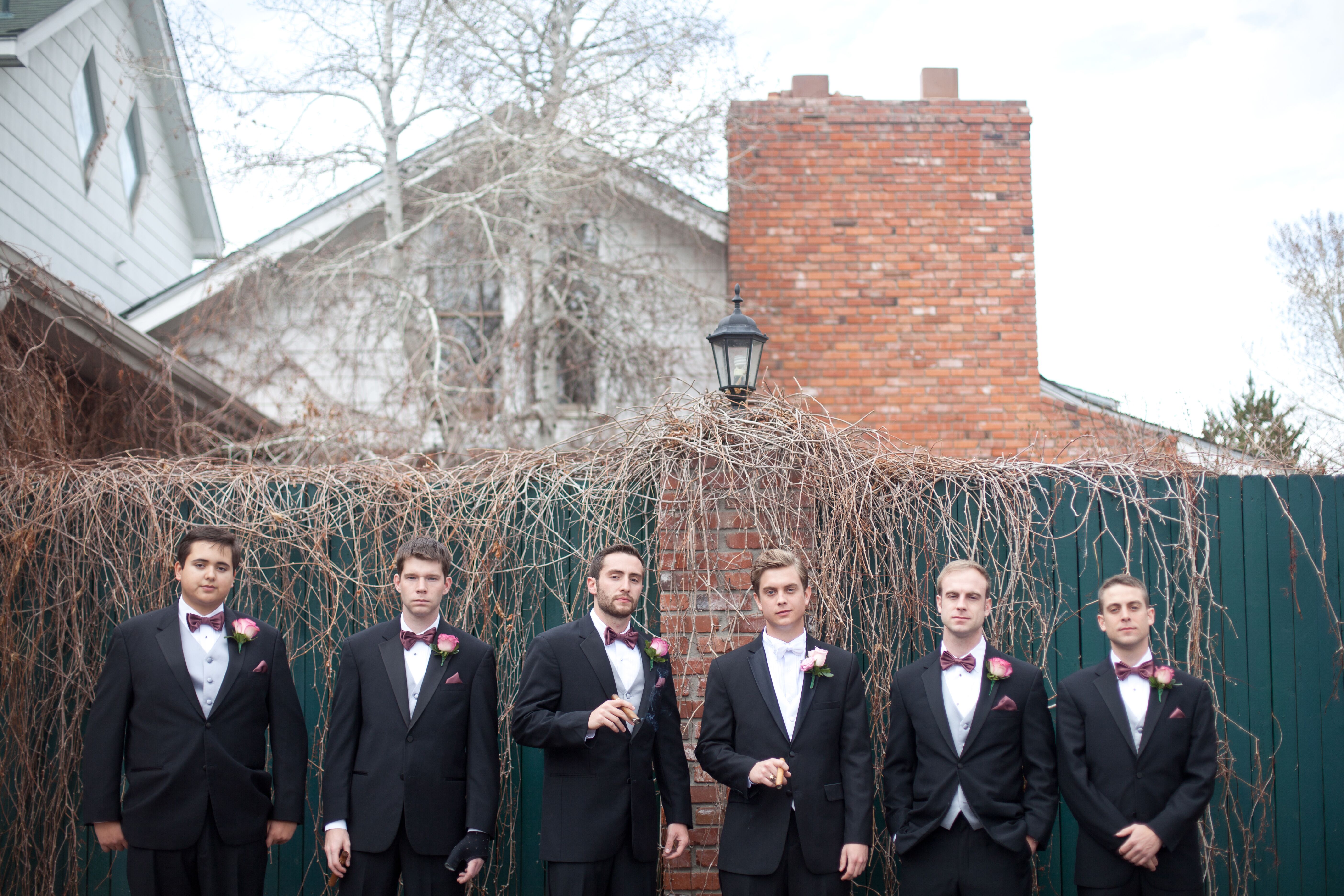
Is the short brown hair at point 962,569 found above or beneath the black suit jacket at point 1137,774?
above

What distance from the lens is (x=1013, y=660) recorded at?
→ 135 inches

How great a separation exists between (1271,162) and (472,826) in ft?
49.1

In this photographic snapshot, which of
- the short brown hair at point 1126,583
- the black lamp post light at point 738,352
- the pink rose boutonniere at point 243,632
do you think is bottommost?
the pink rose boutonniere at point 243,632

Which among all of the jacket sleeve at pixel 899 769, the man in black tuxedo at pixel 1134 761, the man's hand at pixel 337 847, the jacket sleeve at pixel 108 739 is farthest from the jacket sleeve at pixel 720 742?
the jacket sleeve at pixel 108 739

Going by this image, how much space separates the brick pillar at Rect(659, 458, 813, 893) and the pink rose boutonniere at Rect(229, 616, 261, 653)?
1.74m

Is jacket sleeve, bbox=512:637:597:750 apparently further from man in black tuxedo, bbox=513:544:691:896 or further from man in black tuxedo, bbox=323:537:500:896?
man in black tuxedo, bbox=323:537:500:896

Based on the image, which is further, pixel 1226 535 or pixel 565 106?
pixel 565 106

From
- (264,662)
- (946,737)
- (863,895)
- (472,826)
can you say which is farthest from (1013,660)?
(264,662)

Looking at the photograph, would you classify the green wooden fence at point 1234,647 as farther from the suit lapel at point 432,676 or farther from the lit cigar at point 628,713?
the lit cigar at point 628,713

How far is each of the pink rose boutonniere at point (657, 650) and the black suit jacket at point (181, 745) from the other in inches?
53.5

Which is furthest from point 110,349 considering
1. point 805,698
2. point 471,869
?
point 805,698

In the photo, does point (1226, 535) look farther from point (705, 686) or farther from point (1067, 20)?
point (1067, 20)

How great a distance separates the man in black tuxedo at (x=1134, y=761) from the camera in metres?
3.28

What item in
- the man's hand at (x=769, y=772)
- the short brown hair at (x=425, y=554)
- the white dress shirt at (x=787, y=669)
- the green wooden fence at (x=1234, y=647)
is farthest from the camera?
the green wooden fence at (x=1234, y=647)
